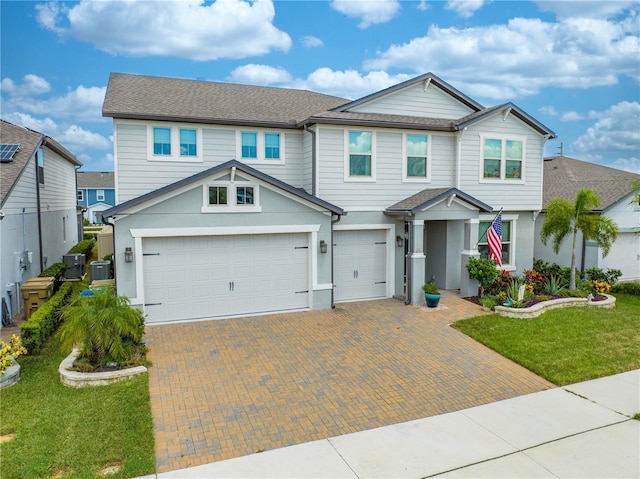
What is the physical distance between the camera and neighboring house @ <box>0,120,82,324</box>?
12602mm

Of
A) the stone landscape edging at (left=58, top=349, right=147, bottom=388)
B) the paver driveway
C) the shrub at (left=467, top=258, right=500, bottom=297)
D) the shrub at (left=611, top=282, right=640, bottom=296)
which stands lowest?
the paver driveway

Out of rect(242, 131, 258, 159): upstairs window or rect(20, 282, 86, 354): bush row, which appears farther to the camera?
rect(242, 131, 258, 159): upstairs window

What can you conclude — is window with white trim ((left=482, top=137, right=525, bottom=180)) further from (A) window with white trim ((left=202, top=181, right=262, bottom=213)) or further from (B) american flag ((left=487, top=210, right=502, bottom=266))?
(A) window with white trim ((left=202, top=181, right=262, bottom=213))

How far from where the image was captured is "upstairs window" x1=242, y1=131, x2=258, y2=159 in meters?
14.3

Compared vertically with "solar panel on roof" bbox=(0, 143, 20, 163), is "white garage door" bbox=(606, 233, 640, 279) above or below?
below

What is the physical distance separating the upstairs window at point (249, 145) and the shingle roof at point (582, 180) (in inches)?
518

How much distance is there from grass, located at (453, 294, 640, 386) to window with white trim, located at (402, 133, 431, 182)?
17.2ft

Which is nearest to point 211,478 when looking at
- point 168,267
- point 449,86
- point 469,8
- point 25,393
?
point 25,393

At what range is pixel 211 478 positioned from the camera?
562 centimetres

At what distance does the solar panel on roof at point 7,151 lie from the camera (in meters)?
13.8

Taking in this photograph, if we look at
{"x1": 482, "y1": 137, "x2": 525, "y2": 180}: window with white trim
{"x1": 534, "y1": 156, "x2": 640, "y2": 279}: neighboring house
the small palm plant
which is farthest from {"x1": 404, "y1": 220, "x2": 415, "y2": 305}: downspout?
{"x1": 534, "y1": 156, "x2": 640, "y2": 279}: neighboring house

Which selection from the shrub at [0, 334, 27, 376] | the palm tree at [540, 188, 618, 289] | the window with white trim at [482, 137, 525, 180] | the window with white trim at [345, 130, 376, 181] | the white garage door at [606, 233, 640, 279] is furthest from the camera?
the white garage door at [606, 233, 640, 279]

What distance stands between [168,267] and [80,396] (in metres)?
4.69

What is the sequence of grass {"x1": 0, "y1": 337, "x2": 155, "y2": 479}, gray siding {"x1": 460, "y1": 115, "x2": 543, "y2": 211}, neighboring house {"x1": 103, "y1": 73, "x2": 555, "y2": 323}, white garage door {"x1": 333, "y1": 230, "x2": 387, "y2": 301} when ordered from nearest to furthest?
grass {"x1": 0, "y1": 337, "x2": 155, "y2": 479} → neighboring house {"x1": 103, "y1": 73, "x2": 555, "y2": 323} → white garage door {"x1": 333, "y1": 230, "x2": 387, "y2": 301} → gray siding {"x1": 460, "y1": 115, "x2": 543, "y2": 211}
